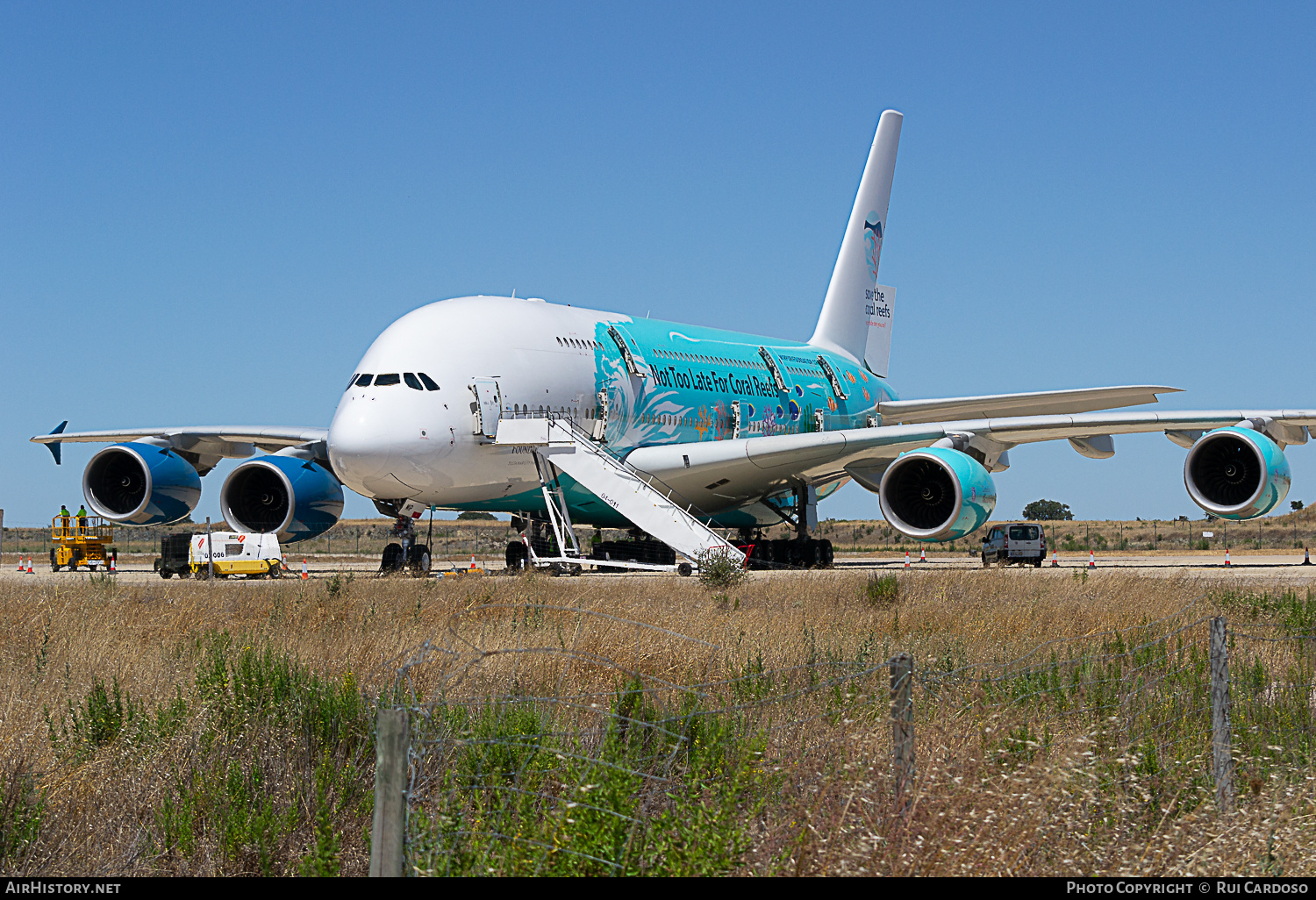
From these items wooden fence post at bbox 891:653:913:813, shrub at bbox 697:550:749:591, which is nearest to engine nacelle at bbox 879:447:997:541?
shrub at bbox 697:550:749:591

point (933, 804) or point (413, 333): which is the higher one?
point (413, 333)

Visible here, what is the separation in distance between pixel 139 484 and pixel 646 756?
878 inches

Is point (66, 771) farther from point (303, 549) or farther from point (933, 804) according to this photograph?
point (303, 549)

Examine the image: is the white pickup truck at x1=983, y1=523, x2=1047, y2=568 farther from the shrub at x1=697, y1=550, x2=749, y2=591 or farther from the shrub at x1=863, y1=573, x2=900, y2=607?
the shrub at x1=863, y1=573, x2=900, y2=607

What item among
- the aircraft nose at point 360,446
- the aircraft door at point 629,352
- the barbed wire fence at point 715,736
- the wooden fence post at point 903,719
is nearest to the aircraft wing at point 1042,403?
the aircraft door at point 629,352

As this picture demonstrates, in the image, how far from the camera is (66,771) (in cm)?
659

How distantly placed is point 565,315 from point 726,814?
1943cm

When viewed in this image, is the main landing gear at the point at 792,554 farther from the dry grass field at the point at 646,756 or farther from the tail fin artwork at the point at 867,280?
the dry grass field at the point at 646,756

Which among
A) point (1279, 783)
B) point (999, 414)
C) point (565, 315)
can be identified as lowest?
point (1279, 783)

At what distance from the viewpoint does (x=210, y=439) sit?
89.0ft

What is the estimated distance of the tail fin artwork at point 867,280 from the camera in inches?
1406

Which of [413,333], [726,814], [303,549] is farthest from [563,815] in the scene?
[303,549]

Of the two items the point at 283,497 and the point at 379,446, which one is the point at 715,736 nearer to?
the point at 379,446

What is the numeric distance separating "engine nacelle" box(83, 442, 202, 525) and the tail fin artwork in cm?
1647
